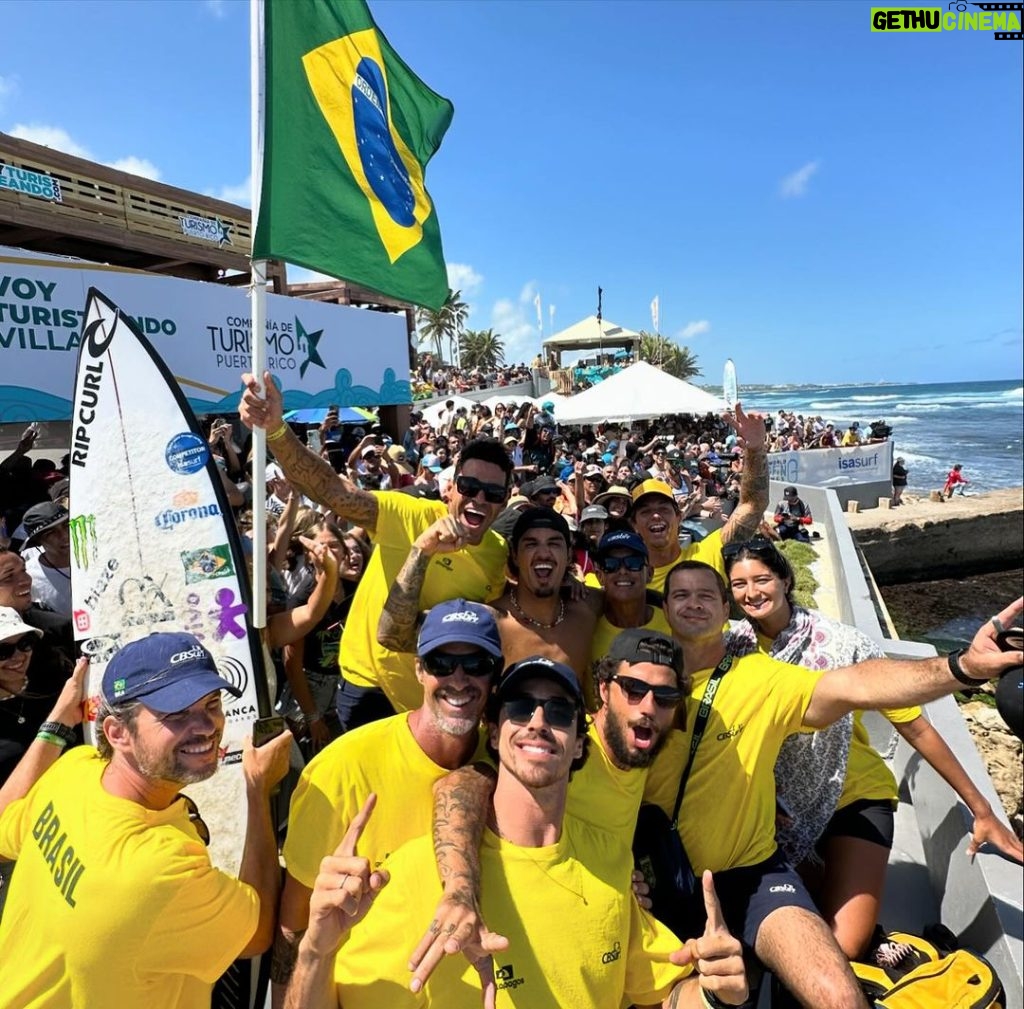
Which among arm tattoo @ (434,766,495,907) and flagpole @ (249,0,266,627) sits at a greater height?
flagpole @ (249,0,266,627)

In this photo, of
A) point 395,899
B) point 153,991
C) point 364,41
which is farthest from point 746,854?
point 364,41

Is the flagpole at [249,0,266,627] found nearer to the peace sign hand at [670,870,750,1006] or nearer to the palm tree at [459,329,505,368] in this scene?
the peace sign hand at [670,870,750,1006]


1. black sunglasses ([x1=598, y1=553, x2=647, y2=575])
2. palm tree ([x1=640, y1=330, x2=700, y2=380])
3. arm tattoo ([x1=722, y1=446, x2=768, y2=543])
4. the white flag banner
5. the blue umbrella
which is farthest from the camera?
palm tree ([x1=640, y1=330, x2=700, y2=380])

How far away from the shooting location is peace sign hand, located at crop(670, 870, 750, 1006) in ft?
5.24

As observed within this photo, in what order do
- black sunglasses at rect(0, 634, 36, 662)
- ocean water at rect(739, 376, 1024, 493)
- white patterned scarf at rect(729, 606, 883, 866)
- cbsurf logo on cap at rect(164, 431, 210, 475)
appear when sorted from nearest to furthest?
black sunglasses at rect(0, 634, 36, 662) → white patterned scarf at rect(729, 606, 883, 866) → cbsurf logo on cap at rect(164, 431, 210, 475) → ocean water at rect(739, 376, 1024, 493)

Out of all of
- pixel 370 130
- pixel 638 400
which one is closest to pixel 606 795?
pixel 370 130

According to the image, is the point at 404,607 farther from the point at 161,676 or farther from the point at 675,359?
the point at 675,359

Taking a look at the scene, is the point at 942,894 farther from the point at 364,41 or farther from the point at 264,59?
the point at 364,41

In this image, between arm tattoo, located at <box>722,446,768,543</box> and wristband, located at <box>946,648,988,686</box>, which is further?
arm tattoo, located at <box>722,446,768,543</box>

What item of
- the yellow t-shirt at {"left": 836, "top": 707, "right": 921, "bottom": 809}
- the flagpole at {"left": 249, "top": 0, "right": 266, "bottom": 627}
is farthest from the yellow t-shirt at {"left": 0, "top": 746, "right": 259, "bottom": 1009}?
the yellow t-shirt at {"left": 836, "top": 707, "right": 921, "bottom": 809}

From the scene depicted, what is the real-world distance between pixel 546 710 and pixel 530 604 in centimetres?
111

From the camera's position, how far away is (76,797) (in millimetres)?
1583

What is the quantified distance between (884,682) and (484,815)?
1368 millimetres

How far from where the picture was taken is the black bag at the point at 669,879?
6.88ft
